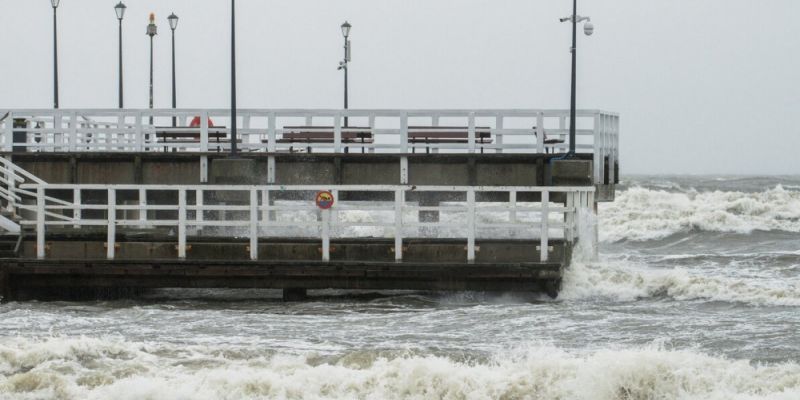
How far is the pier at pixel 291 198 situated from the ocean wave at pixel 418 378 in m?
5.44

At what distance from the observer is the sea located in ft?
46.0

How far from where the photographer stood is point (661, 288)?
22.0m

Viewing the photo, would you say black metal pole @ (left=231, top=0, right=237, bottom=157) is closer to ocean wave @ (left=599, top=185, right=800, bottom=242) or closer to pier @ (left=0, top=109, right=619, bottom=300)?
pier @ (left=0, top=109, right=619, bottom=300)

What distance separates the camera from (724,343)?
54.1 ft

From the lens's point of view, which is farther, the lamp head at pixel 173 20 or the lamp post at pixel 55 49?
the lamp head at pixel 173 20

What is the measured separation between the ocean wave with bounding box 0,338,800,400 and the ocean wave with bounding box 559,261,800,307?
6111 millimetres

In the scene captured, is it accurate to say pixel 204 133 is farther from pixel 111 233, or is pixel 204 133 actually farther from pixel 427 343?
pixel 427 343

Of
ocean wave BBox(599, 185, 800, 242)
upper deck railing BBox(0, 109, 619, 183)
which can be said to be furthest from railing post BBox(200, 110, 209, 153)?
ocean wave BBox(599, 185, 800, 242)

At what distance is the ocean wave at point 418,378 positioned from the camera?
1384 cm

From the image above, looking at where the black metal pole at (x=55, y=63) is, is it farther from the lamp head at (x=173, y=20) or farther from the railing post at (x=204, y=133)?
the railing post at (x=204, y=133)

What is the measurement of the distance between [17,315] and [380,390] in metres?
7.43

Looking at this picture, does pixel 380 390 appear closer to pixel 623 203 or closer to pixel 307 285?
pixel 307 285

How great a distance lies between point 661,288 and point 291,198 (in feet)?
35.8

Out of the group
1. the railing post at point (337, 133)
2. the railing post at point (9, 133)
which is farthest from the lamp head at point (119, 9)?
the railing post at point (337, 133)
